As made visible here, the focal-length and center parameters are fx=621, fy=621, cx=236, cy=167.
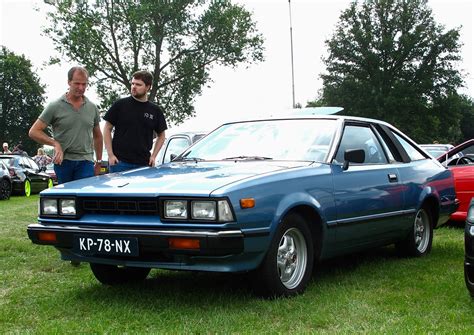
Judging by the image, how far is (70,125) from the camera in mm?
5828

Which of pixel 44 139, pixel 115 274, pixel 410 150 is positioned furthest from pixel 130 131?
pixel 410 150

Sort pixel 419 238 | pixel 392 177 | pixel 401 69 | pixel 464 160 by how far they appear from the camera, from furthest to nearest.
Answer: pixel 401 69, pixel 464 160, pixel 419 238, pixel 392 177

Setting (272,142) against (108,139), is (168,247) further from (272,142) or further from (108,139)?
(108,139)

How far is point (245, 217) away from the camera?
152 inches

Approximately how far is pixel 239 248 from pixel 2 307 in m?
1.72

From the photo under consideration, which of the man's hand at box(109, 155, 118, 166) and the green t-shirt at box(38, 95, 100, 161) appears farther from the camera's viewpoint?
the man's hand at box(109, 155, 118, 166)

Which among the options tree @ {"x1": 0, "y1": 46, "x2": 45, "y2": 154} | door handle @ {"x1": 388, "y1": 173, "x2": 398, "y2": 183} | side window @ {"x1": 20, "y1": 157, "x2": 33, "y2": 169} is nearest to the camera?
door handle @ {"x1": 388, "y1": 173, "x2": 398, "y2": 183}

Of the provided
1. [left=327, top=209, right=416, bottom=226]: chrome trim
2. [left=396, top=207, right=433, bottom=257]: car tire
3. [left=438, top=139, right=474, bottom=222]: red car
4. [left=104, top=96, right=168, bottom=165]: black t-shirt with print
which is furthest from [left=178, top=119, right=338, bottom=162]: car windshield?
[left=438, top=139, right=474, bottom=222]: red car

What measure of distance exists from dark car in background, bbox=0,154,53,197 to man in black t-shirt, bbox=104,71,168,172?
1320 cm

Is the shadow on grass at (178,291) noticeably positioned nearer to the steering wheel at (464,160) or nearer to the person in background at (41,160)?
the steering wheel at (464,160)

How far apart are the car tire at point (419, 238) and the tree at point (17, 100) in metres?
52.8

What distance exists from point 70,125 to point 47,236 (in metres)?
1.74

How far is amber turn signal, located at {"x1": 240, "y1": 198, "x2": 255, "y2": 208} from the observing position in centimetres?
385

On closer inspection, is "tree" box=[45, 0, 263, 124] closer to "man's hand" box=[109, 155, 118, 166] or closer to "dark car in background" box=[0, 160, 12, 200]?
"dark car in background" box=[0, 160, 12, 200]
